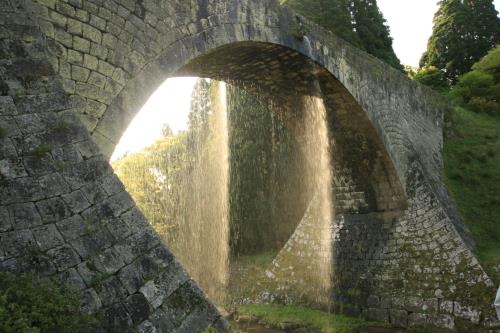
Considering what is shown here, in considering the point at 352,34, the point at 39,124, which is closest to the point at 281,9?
the point at 39,124

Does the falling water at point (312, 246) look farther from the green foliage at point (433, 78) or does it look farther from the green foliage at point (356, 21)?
the green foliage at point (433, 78)

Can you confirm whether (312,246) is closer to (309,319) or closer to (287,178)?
(309,319)

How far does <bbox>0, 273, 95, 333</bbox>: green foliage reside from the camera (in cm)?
243

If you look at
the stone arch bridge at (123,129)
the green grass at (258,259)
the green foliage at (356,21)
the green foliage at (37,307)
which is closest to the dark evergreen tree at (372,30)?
the green foliage at (356,21)

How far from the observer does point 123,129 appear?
4898 millimetres

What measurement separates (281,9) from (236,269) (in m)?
9.79

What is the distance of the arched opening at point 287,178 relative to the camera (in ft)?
29.5

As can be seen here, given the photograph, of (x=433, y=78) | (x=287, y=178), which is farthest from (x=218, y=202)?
(x=433, y=78)

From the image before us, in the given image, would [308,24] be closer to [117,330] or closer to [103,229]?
[103,229]

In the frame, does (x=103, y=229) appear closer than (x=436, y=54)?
Yes

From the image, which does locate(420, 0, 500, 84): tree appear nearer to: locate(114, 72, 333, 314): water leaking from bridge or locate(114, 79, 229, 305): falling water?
locate(114, 72, 333, 314): water leaking from bridge

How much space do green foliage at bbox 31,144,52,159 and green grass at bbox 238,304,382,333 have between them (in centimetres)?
891

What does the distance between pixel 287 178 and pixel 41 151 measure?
1312 centimetres

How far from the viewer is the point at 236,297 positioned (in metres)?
13.5
